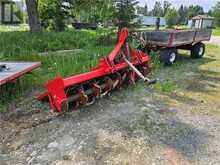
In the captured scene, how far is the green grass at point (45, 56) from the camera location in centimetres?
510

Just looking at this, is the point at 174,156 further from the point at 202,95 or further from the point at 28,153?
the point at 202,95

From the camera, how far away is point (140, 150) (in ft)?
10.5

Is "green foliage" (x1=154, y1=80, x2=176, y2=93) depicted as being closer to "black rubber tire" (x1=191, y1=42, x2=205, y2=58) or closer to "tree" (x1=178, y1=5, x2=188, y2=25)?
"black rubber tire" (x1=191, y1=42, x2=205, y2=58)

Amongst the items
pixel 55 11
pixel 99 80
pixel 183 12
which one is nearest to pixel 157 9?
pixel 183 12

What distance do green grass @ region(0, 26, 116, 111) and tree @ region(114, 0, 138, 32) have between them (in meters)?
0.76

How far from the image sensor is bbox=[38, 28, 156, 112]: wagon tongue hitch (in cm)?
385

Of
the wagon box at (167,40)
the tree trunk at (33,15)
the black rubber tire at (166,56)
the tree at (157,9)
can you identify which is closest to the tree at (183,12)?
the tree at (157,9)

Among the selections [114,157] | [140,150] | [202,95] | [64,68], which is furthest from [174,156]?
[64,68]

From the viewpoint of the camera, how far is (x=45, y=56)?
7.56m

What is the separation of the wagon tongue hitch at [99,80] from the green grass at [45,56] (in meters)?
0.85

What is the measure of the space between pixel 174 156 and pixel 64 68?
3898mm

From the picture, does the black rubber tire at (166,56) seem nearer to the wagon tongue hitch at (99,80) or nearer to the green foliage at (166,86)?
the green foliage at (166,86)

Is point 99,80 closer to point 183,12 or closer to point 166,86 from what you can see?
point 166,86

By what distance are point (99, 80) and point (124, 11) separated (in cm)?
628
